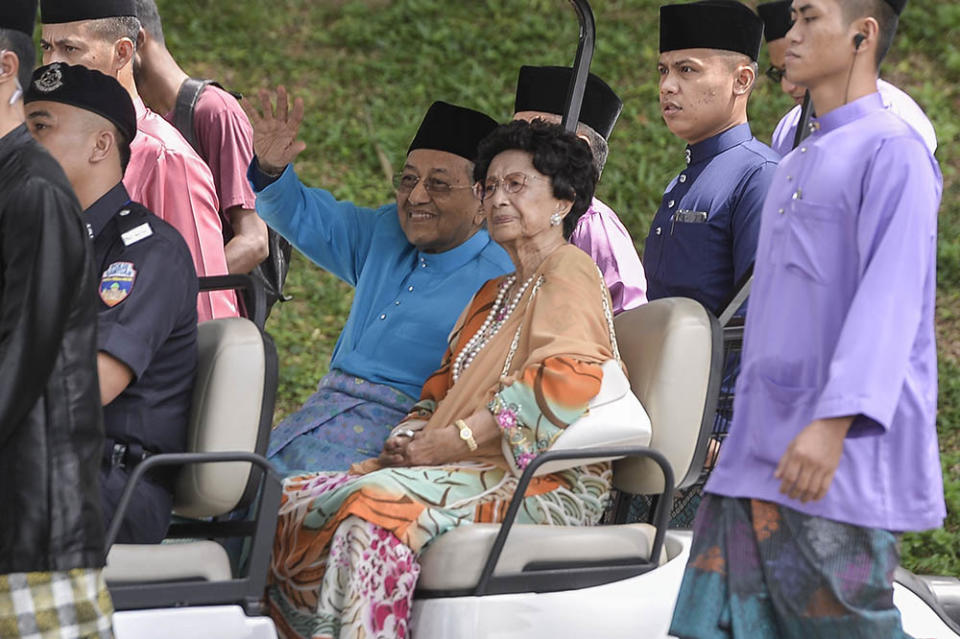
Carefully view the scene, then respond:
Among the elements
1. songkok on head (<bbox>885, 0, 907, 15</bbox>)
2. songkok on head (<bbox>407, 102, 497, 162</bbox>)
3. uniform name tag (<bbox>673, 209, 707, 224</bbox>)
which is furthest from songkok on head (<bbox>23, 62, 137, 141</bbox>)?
songkok on head (<bbox>885, 0, 907, 15</bbox>)

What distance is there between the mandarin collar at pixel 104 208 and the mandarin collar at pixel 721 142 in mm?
1738

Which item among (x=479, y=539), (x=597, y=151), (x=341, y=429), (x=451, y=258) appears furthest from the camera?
(x=597, y=151)

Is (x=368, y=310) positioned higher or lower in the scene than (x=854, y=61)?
lower

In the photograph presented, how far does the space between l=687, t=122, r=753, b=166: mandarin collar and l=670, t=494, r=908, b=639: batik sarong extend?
70.7 inches

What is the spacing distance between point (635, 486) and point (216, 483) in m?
1.00

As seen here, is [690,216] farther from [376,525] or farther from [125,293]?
[125,293]

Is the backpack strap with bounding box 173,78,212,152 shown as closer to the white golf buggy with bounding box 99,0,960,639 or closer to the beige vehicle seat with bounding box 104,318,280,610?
the white golf buggy with bounding box 99,0,960,639

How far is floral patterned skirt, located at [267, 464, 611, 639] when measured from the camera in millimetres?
3314

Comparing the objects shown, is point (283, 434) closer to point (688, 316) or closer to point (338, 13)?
point (688, 316)

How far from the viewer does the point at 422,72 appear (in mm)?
9938

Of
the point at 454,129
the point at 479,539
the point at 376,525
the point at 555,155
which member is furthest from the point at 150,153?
the point at 479,539

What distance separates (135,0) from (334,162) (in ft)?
16.6

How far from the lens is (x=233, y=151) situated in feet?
15.4

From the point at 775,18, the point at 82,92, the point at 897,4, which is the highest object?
the point at 897,4
